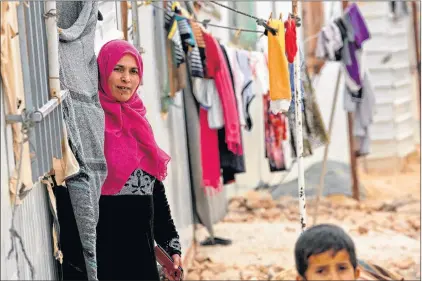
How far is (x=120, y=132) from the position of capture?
4.17m

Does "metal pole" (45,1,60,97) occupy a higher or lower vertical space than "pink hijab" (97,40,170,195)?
higher

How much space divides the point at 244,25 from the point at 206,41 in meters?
2.25

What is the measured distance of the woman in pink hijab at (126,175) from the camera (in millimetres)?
4129

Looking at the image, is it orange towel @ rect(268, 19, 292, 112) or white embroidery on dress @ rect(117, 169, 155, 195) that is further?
orange towel @ rect(268, 19, 292, 112)

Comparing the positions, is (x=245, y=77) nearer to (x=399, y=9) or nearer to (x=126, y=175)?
(x=126, y=175)

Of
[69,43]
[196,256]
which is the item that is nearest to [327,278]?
[69,43]

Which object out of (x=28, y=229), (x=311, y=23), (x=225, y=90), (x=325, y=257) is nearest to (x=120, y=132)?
(x=28, y=229)

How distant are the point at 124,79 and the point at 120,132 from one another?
217mm

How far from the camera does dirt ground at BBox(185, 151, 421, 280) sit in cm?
812

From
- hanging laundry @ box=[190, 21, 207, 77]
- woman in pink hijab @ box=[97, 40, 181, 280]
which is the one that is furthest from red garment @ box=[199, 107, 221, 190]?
woman in pink hijab @ box=[97, 40, 181, 280]

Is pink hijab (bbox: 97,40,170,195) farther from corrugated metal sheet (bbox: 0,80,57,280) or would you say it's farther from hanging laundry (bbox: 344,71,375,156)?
hanging laundry (bbox: 344,71,375,156)

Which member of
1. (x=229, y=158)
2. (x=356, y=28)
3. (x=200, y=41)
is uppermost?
(x=356, y=28)

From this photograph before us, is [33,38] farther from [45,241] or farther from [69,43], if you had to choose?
[45,241]

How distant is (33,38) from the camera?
3.41m
